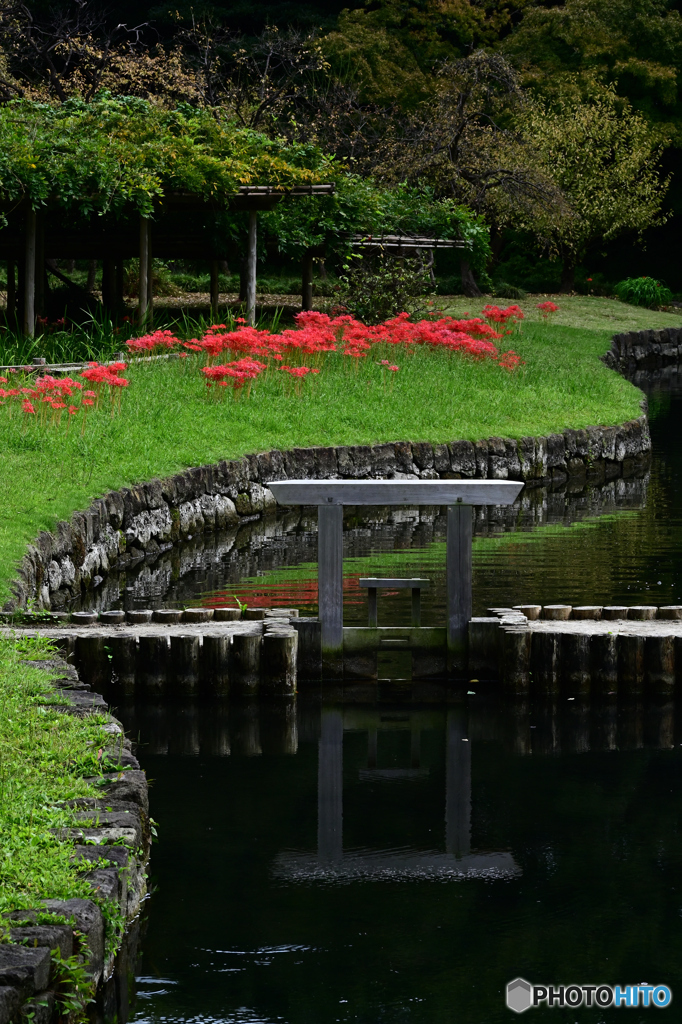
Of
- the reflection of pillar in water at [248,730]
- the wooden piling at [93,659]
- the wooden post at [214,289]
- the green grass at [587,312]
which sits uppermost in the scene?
the wooden post at [214,289]

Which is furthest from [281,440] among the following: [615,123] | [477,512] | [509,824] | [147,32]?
[147,32]

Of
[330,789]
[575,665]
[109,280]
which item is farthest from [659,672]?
[109,280]

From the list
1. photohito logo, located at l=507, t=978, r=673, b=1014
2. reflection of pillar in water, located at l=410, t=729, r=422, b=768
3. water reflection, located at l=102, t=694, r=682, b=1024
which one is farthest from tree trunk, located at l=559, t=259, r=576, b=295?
photohito logo, located at l=507, t=978, r=673, b=1014

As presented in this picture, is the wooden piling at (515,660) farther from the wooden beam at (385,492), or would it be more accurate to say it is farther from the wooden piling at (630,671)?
the wooden beam at (385,492)

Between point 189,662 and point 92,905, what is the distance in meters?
4.54

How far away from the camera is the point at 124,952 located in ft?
18.4

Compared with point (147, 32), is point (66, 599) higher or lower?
lower

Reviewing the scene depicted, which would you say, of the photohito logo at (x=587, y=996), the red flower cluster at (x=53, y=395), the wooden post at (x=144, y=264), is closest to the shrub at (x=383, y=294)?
the wooden post at (x=144, y=264)

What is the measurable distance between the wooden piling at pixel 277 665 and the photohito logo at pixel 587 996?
425 centimetres

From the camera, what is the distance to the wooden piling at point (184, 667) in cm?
935

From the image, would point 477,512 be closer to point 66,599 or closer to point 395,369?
point 395,369

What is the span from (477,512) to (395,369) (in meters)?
3.24

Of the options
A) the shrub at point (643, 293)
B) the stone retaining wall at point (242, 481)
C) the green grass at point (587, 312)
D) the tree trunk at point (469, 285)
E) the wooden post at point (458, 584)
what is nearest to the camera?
the wooden post at point (458, 584)

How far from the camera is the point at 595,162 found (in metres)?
41.6
